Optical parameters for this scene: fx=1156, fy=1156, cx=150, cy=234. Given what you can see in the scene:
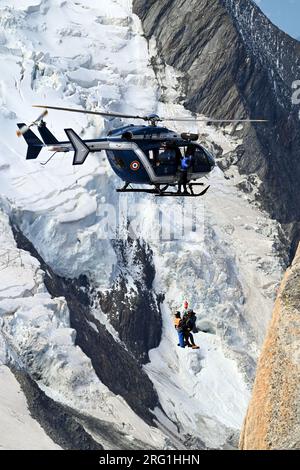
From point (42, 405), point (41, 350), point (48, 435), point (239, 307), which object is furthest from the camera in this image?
point (239, 307)

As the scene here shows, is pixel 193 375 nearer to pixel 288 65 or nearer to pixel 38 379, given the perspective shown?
pixel 38 379

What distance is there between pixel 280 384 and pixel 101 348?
80.2m

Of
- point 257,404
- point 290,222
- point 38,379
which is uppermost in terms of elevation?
point 257,404

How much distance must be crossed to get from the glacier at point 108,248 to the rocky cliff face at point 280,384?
197ft

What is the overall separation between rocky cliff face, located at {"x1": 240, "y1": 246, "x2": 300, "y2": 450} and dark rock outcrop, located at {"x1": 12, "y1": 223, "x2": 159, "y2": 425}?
71.0 metres

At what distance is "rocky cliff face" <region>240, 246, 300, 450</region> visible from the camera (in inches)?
1027

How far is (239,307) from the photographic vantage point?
121938mm

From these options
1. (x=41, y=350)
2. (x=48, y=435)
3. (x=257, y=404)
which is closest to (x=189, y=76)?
(x=41, y=350)

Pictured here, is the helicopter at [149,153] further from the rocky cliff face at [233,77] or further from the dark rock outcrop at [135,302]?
the rocky cliff face at [233,77]

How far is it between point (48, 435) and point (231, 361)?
43.9 m

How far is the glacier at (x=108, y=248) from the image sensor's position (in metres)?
92.1

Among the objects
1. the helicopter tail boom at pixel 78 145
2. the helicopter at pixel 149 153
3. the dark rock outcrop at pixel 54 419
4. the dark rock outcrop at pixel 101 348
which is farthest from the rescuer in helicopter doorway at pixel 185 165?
the dark rock outcrop at pixel 101 348

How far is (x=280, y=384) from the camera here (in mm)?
26734

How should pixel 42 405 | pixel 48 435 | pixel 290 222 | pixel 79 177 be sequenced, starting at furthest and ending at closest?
pixel 290 222
pixel 79 177
pixel 42 405
pixel 48 435
